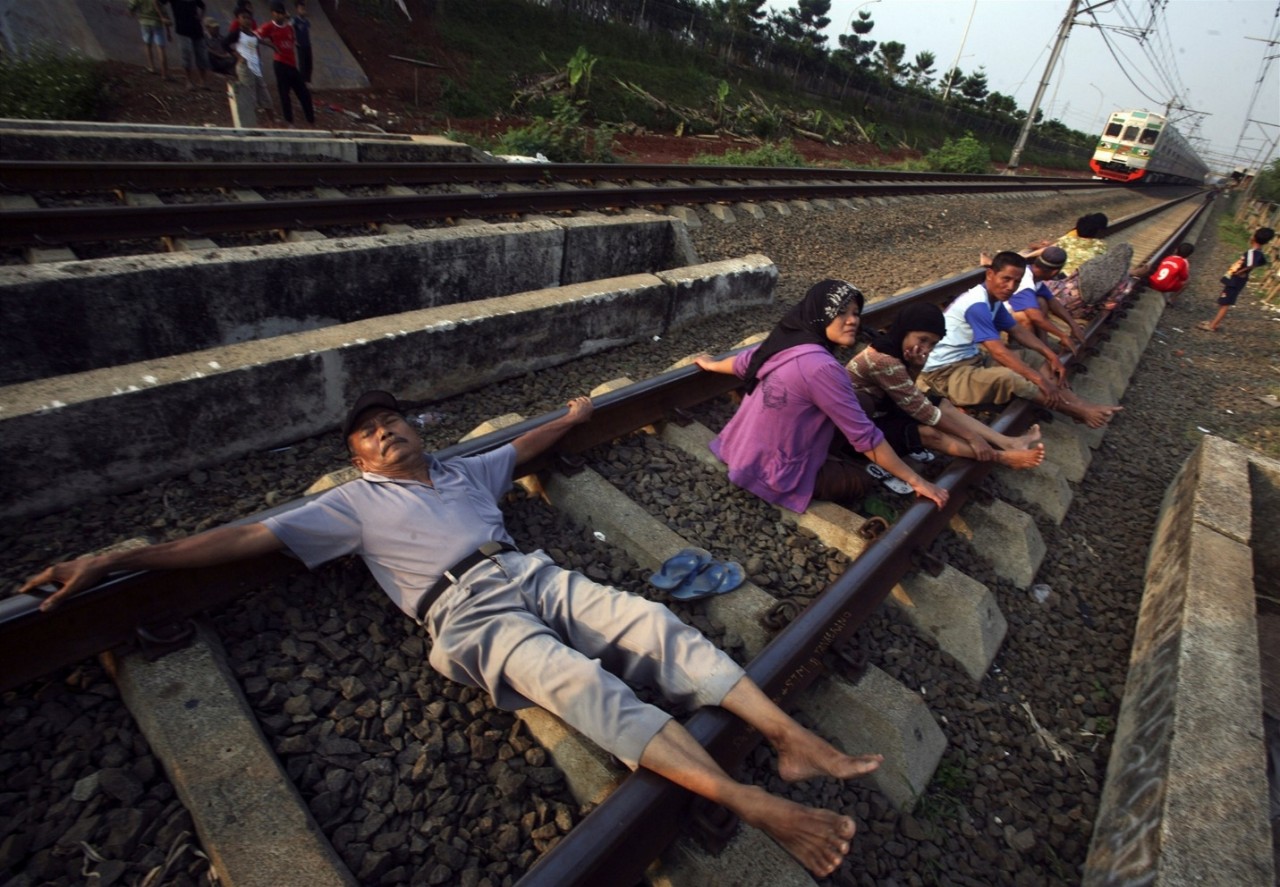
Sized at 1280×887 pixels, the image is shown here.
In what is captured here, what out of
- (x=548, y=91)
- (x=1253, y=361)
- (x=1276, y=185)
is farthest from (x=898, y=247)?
(x=1276, y=185)

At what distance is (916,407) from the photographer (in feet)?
12.9

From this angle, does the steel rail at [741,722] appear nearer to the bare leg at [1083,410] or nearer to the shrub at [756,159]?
the bare leg at [1083,410]

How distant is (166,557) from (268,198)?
5.75 meters

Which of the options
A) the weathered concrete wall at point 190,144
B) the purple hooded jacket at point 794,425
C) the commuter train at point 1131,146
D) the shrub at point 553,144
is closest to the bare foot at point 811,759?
the purple hooded jacket at point 794,425

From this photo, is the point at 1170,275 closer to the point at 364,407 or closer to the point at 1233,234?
the point at 364,407

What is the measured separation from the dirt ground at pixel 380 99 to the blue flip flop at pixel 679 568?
→ 12.6 meters

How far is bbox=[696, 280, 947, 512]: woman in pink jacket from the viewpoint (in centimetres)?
343

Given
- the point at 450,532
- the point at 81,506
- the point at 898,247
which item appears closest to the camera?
the point at 450,532

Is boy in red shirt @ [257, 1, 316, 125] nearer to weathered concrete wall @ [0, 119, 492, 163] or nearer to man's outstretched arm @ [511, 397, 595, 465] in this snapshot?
weathered concrete wall @ [0, 119, 492, 163]

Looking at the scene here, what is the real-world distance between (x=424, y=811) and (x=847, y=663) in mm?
1632

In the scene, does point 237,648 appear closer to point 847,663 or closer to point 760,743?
point 760,743

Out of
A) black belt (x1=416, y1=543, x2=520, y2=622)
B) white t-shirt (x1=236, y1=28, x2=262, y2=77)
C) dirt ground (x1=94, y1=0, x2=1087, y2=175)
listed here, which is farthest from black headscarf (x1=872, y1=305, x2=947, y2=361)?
dirt ground (x1=94, y1=0, x2=1087, y2=175)

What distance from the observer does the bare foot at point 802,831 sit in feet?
6.26

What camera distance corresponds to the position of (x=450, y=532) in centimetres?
264
